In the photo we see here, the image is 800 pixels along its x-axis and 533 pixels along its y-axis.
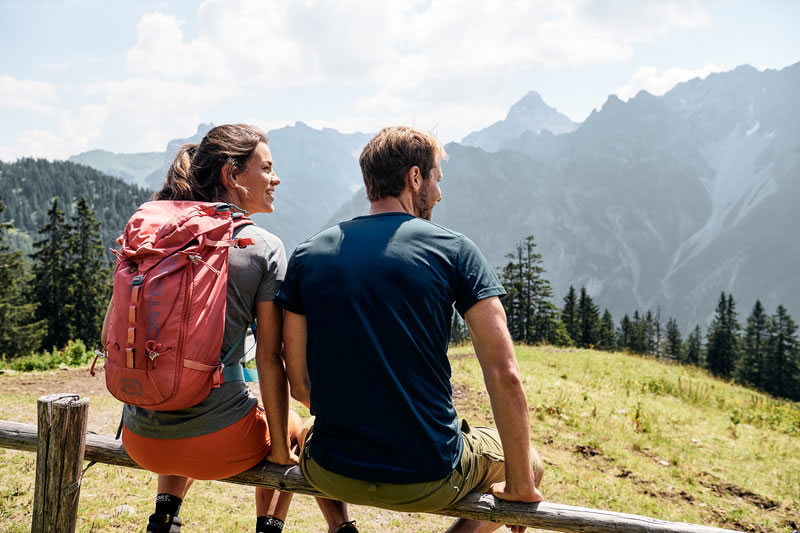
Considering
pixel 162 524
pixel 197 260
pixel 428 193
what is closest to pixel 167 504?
pixel 162 524

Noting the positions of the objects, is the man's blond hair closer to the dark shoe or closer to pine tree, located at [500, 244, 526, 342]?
the dark shoe

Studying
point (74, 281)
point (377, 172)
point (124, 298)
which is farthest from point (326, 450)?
point (74, 281)

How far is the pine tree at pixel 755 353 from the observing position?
229ft

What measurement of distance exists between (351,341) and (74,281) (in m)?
47.2

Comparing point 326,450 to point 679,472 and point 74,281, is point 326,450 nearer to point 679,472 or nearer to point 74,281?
point 679,472

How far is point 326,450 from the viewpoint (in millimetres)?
2410

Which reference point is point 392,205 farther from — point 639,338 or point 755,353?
point 639,338

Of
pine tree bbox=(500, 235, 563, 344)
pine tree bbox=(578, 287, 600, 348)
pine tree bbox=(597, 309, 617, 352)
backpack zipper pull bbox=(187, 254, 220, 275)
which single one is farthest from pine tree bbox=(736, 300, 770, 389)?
backpack zipper pull bbox=(187, 254, 220, 275)

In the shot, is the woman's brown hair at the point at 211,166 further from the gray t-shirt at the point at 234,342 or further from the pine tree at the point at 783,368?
the pine tree at the point at 783,368

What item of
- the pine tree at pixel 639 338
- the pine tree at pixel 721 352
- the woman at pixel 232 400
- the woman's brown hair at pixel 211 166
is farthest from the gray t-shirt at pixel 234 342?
the pine tree at pixel 721 352

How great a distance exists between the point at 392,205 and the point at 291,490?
1.72 metres

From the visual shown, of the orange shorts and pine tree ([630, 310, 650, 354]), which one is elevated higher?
the orange shorts

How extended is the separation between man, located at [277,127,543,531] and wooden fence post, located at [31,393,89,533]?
5.88 feet

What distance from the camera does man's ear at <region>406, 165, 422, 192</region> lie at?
99.3 inches
